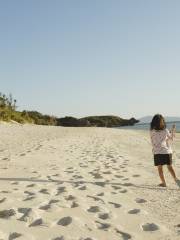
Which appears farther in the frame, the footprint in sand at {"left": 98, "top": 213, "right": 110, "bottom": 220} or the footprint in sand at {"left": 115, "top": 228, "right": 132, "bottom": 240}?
the footprint in sand at {"left": 98, "top": 213, "right": 110, "bottom": 220}

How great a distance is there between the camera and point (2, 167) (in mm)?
11180

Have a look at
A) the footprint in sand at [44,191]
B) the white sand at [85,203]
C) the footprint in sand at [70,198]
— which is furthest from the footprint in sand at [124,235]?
the footprint in sand at [44,191]

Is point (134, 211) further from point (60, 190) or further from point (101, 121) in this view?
point (101, 121)

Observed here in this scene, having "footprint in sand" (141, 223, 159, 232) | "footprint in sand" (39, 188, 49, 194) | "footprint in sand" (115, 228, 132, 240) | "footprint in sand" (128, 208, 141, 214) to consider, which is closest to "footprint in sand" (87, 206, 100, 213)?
"footprint in sand" (128, 208, 141, 214)

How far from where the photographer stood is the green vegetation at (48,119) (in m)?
43.7

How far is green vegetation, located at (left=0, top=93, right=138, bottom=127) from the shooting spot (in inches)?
1719

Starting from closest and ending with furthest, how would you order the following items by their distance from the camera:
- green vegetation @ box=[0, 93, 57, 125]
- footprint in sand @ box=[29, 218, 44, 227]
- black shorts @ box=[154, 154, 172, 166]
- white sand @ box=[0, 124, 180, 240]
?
1. white sand @ box=[0, 124, 180, 240]
2. footprint in sand @ box=[29, 218, 44, 227]
3. black shorts @ box=[154, 154, 172, 166]
4. green vegetation @ box=[0, 93, 57, 125]

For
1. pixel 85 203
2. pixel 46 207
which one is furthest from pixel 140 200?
pixel 46 207


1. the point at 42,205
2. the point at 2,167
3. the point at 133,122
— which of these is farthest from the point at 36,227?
the point at 133,122

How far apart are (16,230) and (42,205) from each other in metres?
1.43

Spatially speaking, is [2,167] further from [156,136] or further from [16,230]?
[16,230]

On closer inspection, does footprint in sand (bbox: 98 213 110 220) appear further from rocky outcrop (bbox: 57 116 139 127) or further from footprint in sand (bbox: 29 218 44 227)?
rocky outcrop (bbox: 57 116 139 127)

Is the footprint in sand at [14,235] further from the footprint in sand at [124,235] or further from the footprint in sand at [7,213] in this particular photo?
the footprint in sand at [124,235]

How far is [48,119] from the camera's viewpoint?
6438 centimetres
